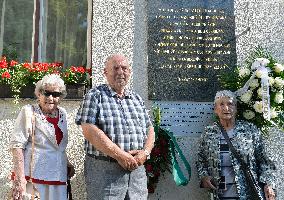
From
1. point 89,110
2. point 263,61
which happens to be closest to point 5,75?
point 89,110

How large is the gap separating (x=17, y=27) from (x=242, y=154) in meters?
3.06

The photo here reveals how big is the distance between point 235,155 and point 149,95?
1272mm

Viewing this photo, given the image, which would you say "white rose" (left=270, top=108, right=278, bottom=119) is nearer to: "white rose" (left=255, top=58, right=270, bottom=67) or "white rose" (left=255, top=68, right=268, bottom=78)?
"white rose" (left=255, top=68, right=268, bottom=78)

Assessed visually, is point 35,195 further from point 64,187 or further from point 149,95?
point 149,95

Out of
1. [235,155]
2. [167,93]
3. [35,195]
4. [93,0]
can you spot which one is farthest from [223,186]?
[93,0]

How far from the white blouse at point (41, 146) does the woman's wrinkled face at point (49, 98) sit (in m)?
0.06

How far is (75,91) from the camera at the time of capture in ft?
15.4

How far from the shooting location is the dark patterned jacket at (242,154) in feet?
12.7

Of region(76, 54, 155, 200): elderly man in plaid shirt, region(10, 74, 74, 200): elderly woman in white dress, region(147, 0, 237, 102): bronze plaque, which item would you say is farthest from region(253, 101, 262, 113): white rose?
region(10, 74, 74, 200): elderly woman in white dress

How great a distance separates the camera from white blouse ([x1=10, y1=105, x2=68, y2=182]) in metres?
3.42

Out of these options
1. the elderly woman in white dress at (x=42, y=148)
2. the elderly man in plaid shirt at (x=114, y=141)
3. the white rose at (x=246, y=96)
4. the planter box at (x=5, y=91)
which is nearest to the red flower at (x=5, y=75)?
the planter box at (x=5, y=91)

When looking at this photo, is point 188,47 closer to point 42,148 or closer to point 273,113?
point 273,113

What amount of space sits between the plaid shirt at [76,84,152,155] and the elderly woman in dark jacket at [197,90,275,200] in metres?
0.80

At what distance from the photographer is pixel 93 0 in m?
4.90
